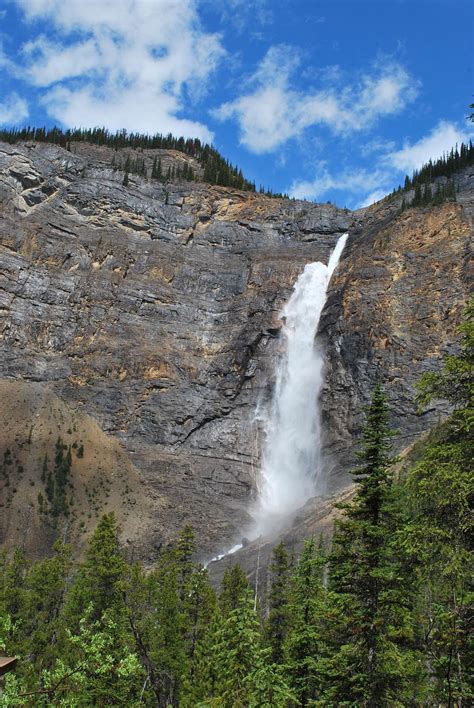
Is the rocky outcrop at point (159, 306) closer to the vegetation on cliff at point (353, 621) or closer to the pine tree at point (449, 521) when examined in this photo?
the vegetation on cliff at point (353, 621)

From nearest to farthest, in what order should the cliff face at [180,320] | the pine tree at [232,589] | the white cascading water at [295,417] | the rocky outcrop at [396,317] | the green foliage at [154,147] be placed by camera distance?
the pine tree at [232,589] < the rocky outcrop at [396,317] < the cliff face at [180,320] < the white cascading water at [295,417] < the green foliage at [154,147]

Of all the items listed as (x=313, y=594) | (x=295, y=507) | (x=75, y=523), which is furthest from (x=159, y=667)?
(x=295, y=507)

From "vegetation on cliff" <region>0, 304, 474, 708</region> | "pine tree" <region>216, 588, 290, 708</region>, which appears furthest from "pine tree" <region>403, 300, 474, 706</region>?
"pine tree" <region>216, 588, 290, 708</region>

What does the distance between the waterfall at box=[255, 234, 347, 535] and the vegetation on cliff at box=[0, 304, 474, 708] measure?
4521cm

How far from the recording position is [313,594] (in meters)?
23.6

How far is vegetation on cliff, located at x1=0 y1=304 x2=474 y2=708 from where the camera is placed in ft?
33.1

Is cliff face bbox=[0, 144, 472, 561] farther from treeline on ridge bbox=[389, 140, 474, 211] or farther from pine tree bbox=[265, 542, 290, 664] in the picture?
pine tree bbox=[265, 542, 290, 664]

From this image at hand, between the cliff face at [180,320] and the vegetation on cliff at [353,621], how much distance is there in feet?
135

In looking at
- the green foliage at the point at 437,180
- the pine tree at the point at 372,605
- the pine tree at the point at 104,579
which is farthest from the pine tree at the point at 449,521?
the green foliage at the point at 437,180

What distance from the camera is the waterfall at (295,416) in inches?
3177

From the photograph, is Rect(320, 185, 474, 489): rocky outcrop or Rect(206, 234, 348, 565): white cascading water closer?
Rect(320, 185, 474, 489): rocky outcrop

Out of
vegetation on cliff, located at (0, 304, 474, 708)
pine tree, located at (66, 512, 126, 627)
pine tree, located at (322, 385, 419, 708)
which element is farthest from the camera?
pine tree, located at (66, 512, 126, 627)

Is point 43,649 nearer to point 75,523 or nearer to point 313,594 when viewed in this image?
point 313,594

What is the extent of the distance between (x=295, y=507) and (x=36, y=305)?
4973 centimetres
